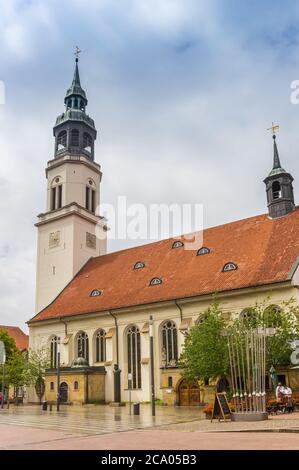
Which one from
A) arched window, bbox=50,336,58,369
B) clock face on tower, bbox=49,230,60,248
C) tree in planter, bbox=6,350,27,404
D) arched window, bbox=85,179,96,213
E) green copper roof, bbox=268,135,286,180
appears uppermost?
arched window, bbox=85,179,96,213

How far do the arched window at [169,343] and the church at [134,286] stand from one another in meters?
0.08

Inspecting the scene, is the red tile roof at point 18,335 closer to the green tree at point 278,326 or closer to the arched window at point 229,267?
the arched window at point 229,267

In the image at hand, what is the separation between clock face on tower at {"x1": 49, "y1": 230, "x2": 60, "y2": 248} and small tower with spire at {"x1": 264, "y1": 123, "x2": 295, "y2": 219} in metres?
21.8

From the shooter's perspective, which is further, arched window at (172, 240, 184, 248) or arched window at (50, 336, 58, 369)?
arched window at (50, 336, 58, 369)

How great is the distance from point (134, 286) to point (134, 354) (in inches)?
226

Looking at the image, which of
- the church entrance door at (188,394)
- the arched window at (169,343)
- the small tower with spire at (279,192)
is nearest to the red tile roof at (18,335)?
the arched window at (169,343)

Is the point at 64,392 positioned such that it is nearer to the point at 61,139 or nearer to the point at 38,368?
the point at 38,368

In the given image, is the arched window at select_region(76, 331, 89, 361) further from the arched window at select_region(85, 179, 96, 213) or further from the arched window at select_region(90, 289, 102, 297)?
the arched window at select_region(85, 179, 96, 213)

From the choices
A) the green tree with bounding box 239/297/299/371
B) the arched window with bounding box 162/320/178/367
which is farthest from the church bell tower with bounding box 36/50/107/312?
the green tree with bounding box 239/297/299/371

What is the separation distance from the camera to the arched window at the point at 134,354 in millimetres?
38344

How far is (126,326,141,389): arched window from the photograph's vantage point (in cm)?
3834

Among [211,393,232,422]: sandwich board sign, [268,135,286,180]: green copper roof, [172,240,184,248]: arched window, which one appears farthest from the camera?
[172,240,184,248]: arched window

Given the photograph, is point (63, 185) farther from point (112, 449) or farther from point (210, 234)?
point (112, 449)
